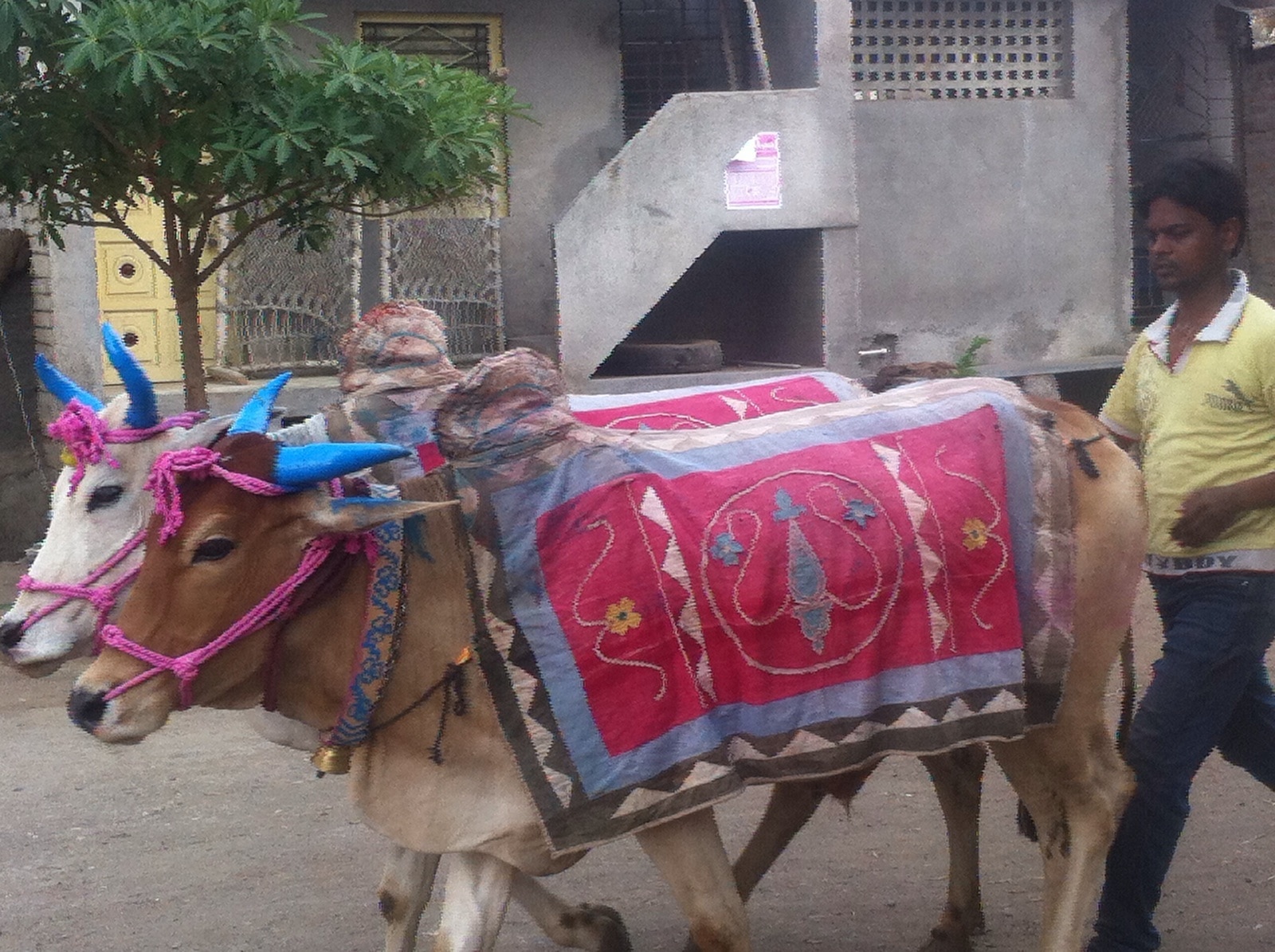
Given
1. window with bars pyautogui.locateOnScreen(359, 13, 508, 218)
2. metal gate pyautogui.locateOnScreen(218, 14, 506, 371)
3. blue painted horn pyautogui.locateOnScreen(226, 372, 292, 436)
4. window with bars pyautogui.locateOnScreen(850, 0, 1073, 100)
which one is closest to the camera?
blue painted horn pyautogui.locateOnScreen(226, 372, 292, 436)

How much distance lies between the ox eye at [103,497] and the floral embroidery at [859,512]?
1.48 metres

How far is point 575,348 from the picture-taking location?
31.4 ft

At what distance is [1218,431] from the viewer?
3.39 metres

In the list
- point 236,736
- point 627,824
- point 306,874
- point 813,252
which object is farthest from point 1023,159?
point 627,824

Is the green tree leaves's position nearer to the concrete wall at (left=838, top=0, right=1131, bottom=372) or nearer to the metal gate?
the metal gate

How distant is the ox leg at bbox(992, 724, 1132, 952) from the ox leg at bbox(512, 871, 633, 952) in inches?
42.5

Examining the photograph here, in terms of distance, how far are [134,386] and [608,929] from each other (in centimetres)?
182

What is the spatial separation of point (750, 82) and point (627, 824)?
9.31 m

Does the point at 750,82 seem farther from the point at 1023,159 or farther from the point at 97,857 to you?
the point at 97,857

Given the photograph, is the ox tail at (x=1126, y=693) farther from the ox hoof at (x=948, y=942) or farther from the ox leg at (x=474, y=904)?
the ox leg at (x=474, y=904)

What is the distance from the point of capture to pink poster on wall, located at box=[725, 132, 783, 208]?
974cm

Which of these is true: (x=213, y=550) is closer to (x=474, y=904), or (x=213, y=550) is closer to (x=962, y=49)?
(x=474, y=904)

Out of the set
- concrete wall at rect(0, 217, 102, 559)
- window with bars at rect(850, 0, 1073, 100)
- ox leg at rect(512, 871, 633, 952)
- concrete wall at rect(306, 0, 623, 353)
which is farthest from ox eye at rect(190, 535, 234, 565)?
window with bars at rect(850, 0, 1073, 100)

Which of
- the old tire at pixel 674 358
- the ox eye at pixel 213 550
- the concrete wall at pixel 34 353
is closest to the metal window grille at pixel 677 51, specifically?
the old tire at pixel 674 358
